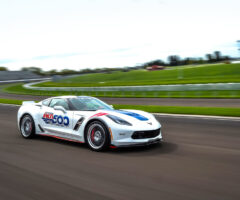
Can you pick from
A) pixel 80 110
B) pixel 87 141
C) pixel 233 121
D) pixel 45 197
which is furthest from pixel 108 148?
pixel 233 121

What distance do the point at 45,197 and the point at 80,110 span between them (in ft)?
10.9

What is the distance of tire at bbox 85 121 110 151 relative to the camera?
6340 mm

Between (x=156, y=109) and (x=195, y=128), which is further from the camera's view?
(x=156, y=109)

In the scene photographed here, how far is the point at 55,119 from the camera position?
24.8ft

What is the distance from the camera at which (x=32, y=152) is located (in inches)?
264

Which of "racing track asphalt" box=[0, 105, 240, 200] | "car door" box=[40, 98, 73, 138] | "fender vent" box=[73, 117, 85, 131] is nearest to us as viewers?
"racing track asphalt" box=[0, 105, 240, 200]

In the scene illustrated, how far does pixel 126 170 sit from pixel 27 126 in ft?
14.1

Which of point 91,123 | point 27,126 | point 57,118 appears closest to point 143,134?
point 91,123

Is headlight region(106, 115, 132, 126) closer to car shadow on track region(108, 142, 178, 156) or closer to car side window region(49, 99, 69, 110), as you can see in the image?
car shadow on track region(108, 142, 178, 156)

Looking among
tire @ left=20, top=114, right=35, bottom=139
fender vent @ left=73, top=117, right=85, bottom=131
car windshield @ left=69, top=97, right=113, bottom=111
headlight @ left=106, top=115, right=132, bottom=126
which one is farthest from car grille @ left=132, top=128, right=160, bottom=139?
tire @ left=20, top=114, right=35, bottom=139

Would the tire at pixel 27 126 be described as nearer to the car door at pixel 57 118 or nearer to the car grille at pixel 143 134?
the car door at pixel 57 118

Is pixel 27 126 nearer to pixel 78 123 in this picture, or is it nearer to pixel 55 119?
pixel 55 119

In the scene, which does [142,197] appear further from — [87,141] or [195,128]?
[195,128]

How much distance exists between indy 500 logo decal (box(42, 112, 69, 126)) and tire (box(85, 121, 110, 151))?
79 cm
